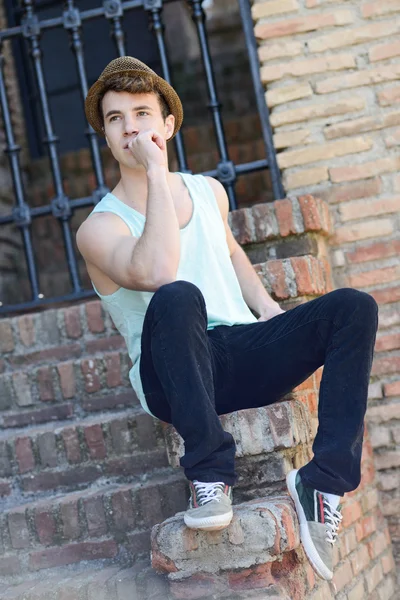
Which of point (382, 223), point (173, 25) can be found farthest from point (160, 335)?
point (173, 25)

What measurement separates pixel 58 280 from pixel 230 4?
3162mm

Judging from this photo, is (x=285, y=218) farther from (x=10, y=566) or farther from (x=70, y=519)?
(x=10, y=566)

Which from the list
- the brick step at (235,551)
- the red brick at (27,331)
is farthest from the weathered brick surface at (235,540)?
the red brick at (27,331)

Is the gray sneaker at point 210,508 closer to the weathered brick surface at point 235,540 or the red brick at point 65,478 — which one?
the weathered brick surface at point 235,540

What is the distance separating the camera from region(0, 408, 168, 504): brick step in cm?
305

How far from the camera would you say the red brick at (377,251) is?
3414 mm

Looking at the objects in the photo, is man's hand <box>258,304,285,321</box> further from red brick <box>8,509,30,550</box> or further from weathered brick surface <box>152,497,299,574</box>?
red brick <box>8,509,30,550</box>

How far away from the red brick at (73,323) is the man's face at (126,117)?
920 mm

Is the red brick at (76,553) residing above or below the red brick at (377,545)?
above

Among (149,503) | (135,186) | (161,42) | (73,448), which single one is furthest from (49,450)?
(161,42)

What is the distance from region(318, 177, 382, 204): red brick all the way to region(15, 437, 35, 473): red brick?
156cm

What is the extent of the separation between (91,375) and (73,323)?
0.27 m

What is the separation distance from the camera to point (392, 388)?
3352mm

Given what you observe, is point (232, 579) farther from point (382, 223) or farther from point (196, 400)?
point (382, 223)
